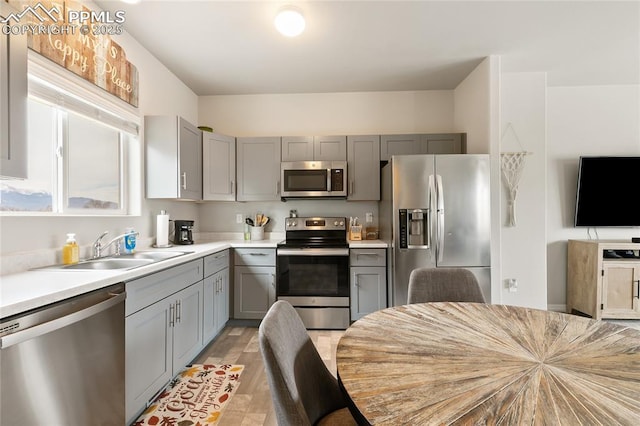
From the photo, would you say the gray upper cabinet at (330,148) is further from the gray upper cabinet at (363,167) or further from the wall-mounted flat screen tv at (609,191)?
the wall-mounted flat screen tv at (609,191)

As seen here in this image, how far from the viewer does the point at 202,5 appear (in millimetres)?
2074

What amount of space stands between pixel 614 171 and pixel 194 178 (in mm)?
4664

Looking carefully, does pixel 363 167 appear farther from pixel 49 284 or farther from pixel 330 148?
pixel 49 284

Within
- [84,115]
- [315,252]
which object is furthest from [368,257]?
[84,115]

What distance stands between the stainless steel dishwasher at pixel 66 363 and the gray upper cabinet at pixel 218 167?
71.2 inches

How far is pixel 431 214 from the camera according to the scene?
2.75m

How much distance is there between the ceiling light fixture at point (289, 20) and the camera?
2045 millimetres

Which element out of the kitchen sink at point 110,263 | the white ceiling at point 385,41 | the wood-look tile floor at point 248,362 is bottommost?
the wood-look tile floor at point 248,362

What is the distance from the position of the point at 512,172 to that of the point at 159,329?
349 cm

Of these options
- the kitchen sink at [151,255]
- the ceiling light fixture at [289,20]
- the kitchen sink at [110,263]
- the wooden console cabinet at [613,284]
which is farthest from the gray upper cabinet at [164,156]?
the wooden console cabinet at [613,284]

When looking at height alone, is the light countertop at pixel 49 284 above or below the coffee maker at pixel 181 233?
below

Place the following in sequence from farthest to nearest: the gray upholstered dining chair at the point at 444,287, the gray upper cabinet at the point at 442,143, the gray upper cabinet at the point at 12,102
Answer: the gray upper cabinet at the point at 442,143 → the gray upholstered dining chair at the point at 444,287 → the gray upper cabinet at the point at 12,102

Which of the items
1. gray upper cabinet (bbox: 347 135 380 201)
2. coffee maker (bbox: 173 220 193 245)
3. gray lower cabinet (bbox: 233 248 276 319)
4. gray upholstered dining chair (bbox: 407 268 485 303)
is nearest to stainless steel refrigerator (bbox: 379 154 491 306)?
gray upper cabinet (bbox: 347 135 380 201)

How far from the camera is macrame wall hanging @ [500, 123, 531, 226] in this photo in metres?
3.05
